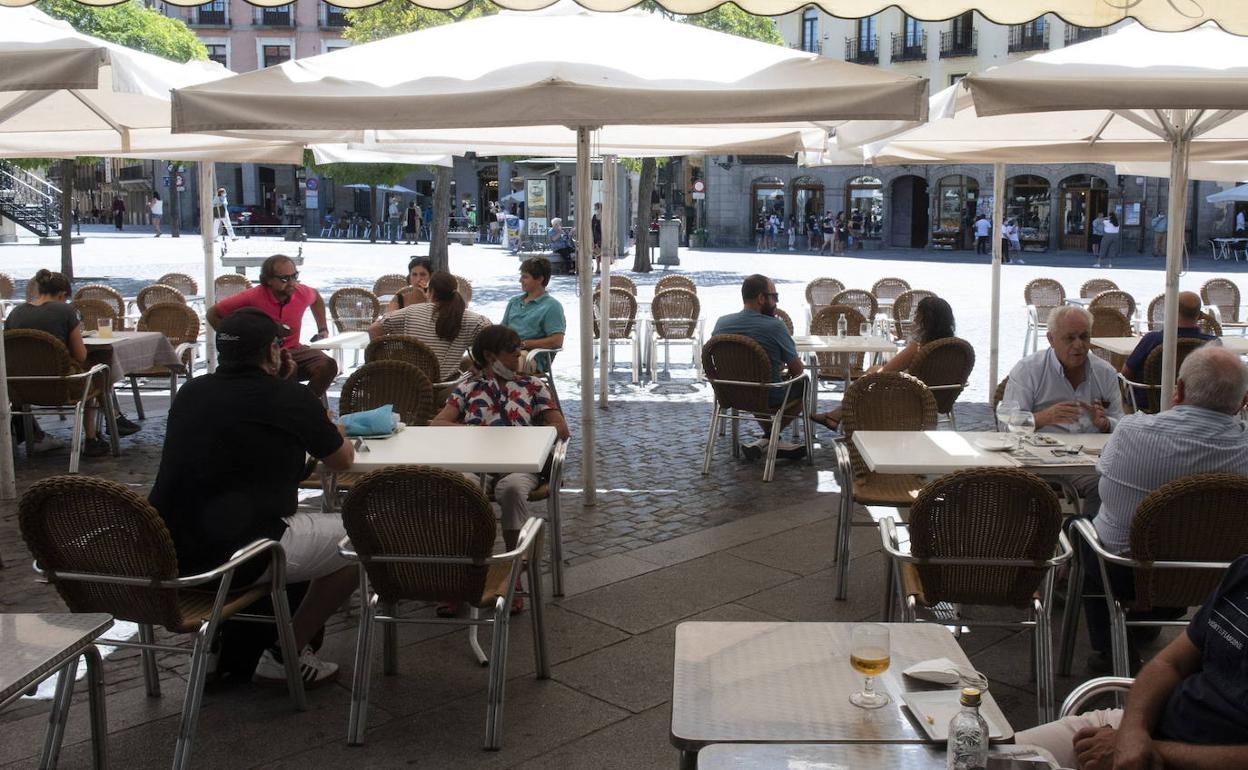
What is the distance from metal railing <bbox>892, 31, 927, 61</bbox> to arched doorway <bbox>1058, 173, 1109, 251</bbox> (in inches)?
323

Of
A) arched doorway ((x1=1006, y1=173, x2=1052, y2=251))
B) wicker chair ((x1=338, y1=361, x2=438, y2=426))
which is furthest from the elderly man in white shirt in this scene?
arched doorway ((x1=1006, y1=173, x2=1052, y2=251))

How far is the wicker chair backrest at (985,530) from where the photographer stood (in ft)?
13.1

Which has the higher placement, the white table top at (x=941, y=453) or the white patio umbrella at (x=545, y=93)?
the white patio umbrella at (x=545, y=93)

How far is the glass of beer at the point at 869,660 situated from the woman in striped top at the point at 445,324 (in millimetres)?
5668

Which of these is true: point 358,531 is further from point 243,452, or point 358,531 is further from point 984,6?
point 984,6

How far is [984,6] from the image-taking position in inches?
262

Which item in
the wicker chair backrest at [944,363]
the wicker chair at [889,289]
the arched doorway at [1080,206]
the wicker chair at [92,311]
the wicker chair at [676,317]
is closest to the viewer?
the wicker chair backrest at [944,363]

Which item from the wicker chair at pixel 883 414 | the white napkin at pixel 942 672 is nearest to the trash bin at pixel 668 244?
the wicker chair at pixel 883 414

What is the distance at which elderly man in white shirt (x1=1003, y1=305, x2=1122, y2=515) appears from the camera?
19.1ft

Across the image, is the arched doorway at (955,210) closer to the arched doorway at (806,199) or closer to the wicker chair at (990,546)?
the arched doorway at (806,199)

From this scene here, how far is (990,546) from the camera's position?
408cm

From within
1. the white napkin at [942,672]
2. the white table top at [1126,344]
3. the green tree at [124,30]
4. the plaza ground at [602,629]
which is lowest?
the plaza ground at [602,629]

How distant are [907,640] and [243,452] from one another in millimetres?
2322

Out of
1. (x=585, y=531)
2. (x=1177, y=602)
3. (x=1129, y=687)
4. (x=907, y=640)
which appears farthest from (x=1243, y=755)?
(x=585, y=531)
